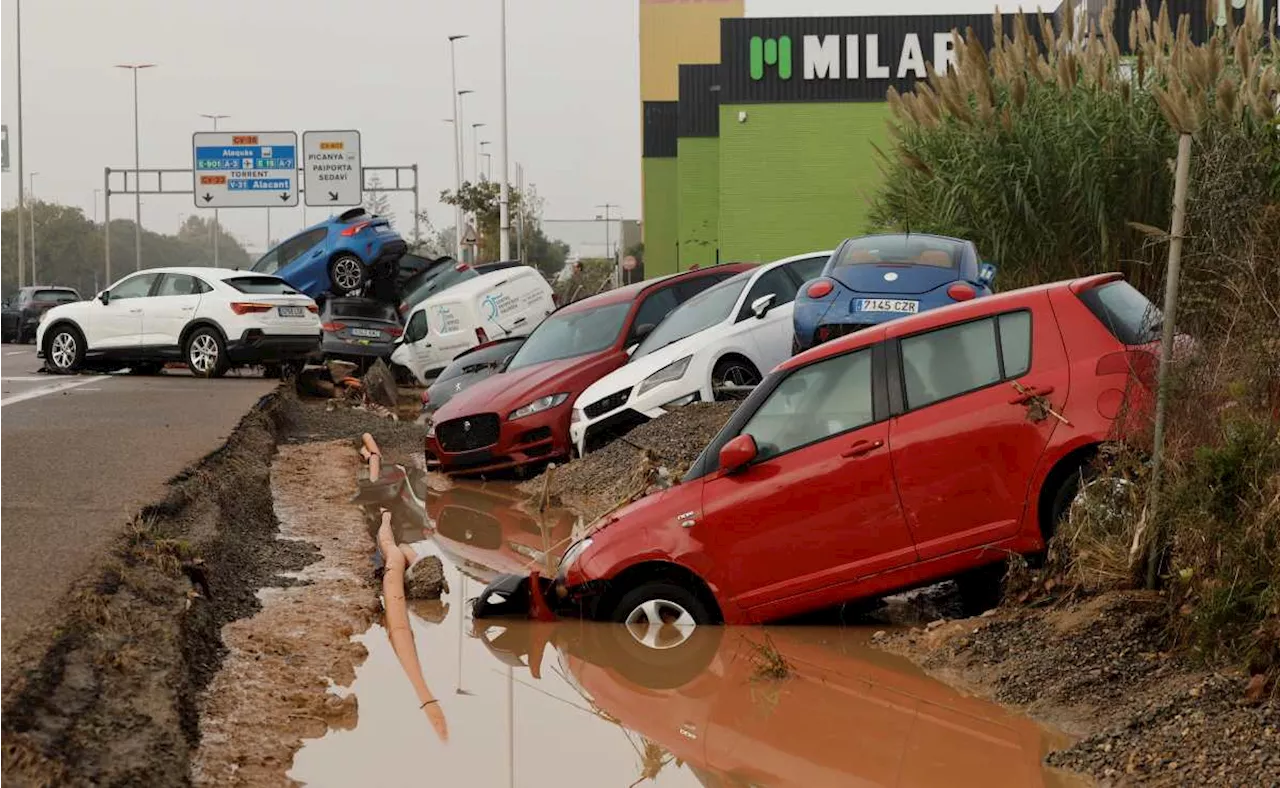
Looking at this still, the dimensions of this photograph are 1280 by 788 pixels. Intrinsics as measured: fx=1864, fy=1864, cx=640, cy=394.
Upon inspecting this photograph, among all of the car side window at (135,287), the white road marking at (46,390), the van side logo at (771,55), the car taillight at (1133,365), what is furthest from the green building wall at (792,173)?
the car taillight at (1133,365)

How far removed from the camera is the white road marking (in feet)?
68.0

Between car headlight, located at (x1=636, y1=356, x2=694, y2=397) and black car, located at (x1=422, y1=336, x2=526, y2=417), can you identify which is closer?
car headlight, located at (x1=636, y1=356, x2=694, y2=397)

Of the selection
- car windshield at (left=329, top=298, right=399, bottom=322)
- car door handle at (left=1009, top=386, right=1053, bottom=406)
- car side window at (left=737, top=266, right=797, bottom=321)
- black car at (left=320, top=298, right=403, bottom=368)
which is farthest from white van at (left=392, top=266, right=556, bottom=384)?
car door handle at (left=1009, top=386, right=1053, bottom=406)

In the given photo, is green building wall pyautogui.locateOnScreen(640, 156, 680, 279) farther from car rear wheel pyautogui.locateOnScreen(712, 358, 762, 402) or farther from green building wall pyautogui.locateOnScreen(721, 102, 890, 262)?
car rear wheel pyautogui.locateOnScreen(712, 358, 762, 402)

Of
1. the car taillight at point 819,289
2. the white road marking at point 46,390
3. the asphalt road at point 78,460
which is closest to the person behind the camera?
the asphalt road at point 78,460

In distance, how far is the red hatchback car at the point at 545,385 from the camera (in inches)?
668

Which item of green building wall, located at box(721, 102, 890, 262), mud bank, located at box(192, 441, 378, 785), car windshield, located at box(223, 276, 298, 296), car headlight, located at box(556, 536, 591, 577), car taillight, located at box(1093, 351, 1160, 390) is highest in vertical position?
green building wall, located at box(721, 102, 890, 262)

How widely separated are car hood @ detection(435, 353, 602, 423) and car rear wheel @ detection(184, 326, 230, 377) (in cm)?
935

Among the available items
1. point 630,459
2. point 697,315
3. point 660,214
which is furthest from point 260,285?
point 660,214

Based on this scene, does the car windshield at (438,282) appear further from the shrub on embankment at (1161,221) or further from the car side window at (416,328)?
the shrub on embankment at (1161,221)

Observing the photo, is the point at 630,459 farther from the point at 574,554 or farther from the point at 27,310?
the point at 27,310

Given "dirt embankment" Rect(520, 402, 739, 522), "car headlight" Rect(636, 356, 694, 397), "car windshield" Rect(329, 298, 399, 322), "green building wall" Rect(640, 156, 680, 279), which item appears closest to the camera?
"dirt embankment" Rect(520, 402, 739, 522)

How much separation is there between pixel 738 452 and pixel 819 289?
21.8 ft

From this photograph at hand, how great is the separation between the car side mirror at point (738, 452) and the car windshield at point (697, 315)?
7.60 m
